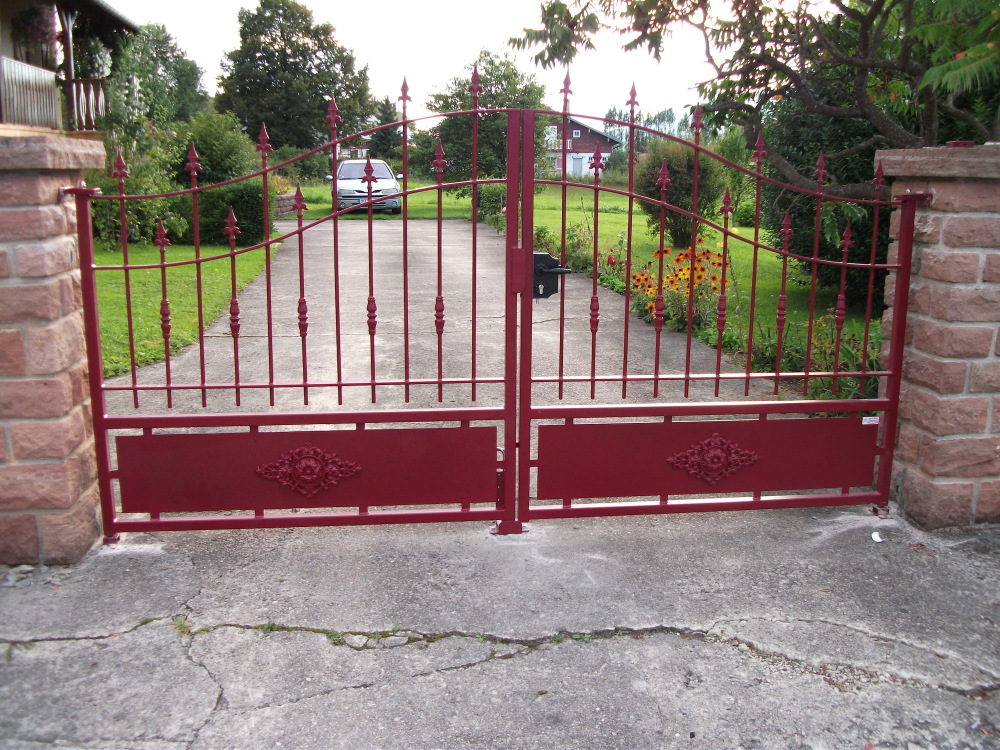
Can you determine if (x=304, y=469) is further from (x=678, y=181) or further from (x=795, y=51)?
(x=678, y=181)

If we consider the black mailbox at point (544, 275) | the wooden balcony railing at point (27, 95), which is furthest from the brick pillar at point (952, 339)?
the wooden balcony railing at point (27, 95)

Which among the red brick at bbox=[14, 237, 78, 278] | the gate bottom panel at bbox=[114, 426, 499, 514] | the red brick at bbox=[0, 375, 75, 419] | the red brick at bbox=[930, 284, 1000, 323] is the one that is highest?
the red brick at bbox=[14, 237, 78, 278]

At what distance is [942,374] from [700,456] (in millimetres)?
1176

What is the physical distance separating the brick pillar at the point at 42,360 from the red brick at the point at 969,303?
391cm

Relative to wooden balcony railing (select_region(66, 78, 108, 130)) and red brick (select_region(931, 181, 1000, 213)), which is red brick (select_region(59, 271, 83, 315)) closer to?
red brick (select_region(931, 181, 1000, 213))

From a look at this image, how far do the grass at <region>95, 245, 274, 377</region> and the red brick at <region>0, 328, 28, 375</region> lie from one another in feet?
11.9

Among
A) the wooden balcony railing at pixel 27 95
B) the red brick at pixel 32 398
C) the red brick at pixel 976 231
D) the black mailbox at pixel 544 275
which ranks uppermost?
the wooden balcony railing at pixel 27 95

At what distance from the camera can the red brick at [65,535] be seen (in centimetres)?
372

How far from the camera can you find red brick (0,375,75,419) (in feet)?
11.8

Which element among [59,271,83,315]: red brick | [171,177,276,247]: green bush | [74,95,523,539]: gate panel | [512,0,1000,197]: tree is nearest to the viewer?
[59,271,83,315]: red brick

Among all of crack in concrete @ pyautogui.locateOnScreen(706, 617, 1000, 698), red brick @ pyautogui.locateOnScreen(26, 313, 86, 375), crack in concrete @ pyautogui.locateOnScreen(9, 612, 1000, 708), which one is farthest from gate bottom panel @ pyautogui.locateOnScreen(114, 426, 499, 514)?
crack in concrete @ pyautogui.locateOnScreen(706, 617, 1000, 698)

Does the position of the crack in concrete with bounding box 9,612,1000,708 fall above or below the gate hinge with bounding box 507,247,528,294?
below

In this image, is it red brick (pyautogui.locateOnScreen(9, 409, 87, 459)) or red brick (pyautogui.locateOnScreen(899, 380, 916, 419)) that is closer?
red brick (pyautogui.locateOnScreen(9, 409, 87, 459))

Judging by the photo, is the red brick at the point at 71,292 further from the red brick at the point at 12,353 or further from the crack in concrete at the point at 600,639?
the crack in concrete at the point at 600,639
